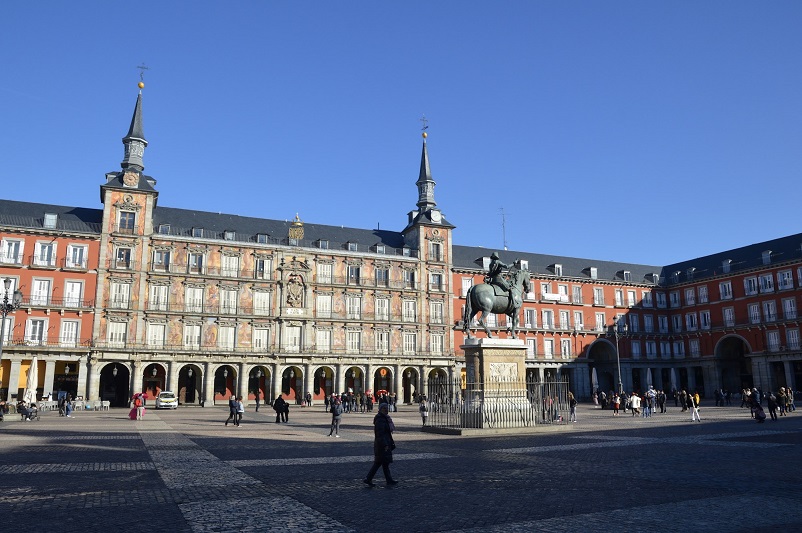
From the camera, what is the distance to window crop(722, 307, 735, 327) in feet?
206

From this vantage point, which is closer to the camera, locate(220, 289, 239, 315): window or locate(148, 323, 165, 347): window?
locate(148, 323, 165, 347): window

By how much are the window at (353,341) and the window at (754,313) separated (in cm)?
3946

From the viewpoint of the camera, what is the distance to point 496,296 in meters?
23.7

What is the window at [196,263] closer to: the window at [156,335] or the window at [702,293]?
the window at [156,335]

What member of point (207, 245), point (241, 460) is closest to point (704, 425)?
point (241, 460)

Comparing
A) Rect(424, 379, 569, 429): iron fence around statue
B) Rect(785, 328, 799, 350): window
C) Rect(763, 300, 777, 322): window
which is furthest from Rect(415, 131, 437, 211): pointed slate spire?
Rect(424, 379, 569, 429): iron fence around statue

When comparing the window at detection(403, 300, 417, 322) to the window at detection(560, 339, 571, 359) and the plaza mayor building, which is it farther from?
the window at detection(560, 339, 571, 359)

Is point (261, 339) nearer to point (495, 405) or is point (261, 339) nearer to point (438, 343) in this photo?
point (438, 343)

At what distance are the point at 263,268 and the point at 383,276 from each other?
12018 millimetres

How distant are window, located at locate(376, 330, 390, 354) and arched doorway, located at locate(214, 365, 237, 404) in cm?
1383

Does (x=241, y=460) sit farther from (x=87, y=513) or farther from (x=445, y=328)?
(x=445, y=328)

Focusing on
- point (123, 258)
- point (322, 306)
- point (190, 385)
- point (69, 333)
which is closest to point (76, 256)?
point (123, 258)

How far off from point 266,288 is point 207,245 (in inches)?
262

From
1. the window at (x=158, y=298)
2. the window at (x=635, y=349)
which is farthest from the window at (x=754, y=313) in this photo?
the window at (x=158, y=298)
